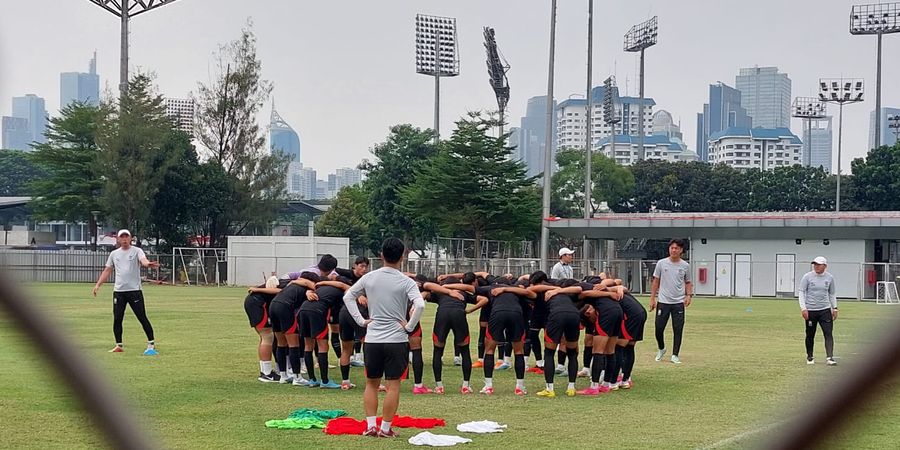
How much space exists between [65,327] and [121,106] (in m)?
40.0

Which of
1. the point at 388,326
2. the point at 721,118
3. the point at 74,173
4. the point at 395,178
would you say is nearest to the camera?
the point at 388,326

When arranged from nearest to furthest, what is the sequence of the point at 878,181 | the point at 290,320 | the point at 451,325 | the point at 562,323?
the point at 562,323
the point at 451,325
the point at 290,320
the point at 878,181

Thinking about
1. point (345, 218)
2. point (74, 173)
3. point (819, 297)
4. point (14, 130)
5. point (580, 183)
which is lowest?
point (819, 297)

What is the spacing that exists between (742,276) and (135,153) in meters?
27.3

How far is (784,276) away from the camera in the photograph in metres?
45.3

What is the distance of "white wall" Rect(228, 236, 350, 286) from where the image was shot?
46.8 metres

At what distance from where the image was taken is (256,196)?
190 ft

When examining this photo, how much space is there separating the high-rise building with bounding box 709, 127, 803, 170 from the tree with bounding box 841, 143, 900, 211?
4916 cm

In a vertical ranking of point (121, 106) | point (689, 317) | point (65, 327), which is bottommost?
point (689, 317)

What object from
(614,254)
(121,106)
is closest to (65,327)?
(121,106)

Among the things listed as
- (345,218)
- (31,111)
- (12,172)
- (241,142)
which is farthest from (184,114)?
(31,111)

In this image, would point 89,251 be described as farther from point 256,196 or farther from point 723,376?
point 723,376

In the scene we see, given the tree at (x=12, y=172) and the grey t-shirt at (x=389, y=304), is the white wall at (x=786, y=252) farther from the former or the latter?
the grey t-shirt at (x=389, y=304)

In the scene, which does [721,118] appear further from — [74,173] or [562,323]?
[562,323]
